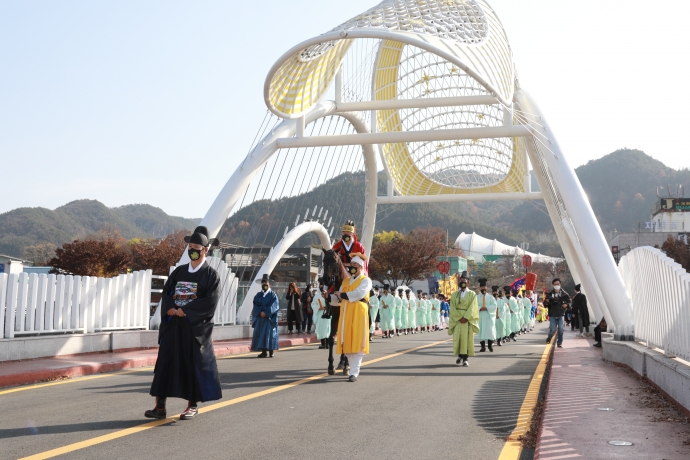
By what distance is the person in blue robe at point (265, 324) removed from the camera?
15.6 metres

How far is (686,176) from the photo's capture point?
521 ft

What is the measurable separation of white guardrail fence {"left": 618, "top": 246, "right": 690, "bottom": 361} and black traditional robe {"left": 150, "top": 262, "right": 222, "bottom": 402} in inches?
193

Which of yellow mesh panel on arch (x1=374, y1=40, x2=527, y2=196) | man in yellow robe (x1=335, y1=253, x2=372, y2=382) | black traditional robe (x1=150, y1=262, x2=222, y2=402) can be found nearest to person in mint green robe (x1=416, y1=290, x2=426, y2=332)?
yellow mesh panel on arch (x1=374, y1=40, x2=527, y2=196)

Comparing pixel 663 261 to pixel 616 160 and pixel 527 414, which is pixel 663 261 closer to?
pixel 527 414

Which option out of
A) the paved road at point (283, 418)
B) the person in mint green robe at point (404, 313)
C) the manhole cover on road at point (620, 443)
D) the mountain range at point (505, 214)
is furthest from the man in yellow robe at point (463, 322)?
the mountain range at point (505, 214)

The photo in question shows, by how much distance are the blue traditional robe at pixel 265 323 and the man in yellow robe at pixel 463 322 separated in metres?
3.76

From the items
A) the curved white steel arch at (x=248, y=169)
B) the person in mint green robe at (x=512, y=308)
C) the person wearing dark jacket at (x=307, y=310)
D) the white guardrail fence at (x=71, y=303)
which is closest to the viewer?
the white guardrail fence at (x=71, y=303)

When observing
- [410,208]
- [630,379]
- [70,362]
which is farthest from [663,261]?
[410,208]

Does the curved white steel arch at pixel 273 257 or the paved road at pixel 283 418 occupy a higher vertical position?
the curved white steel arch at pixel 273 257

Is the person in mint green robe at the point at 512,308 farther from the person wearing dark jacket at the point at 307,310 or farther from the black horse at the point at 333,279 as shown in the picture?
the black horse at the point at 333,279

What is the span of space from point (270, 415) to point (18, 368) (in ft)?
17.8

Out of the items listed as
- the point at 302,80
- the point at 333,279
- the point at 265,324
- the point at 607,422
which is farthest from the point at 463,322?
the point at 302,80

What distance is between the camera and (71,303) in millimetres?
13773

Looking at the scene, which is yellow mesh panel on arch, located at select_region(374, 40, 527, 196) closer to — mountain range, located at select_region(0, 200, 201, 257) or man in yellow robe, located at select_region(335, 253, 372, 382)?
man in yellow robe, located at select_region(335, 253, 372, 382)
